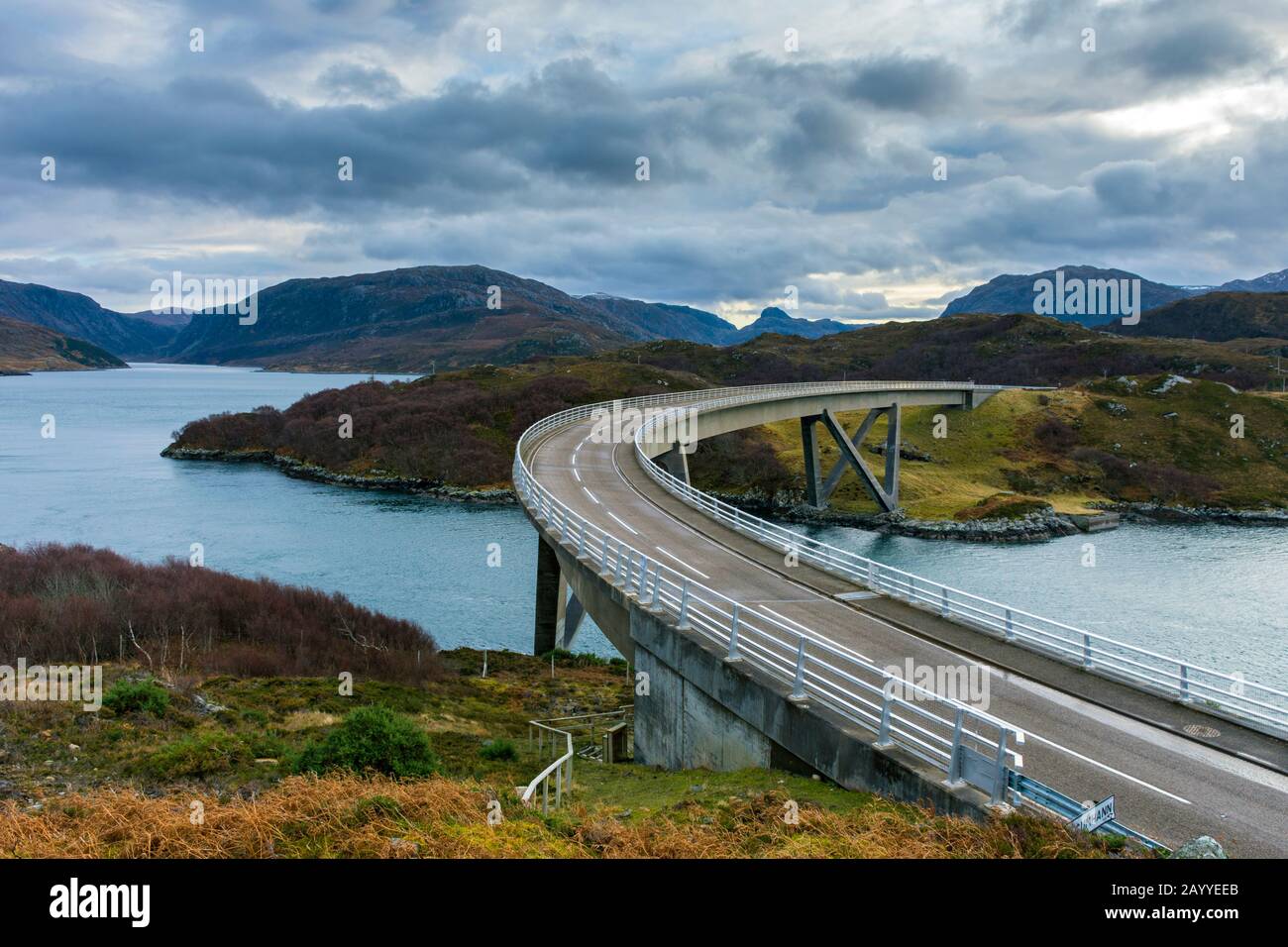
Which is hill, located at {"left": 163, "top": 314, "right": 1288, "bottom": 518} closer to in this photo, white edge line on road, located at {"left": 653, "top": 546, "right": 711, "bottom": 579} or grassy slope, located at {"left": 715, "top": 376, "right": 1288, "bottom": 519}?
grassy slope, located at {"left": 715, "top": 376, "right": 1288, "bottom": 519}

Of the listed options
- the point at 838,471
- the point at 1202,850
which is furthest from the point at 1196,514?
the point at 1202,850

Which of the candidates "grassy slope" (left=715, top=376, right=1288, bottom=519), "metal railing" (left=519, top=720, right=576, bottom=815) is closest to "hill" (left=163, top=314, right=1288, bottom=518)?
"grassy slope" (left=715, top=376, right=1288, bottom=519)

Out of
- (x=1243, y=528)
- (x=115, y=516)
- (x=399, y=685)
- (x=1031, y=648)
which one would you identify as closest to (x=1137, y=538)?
(x=1243, y=528)

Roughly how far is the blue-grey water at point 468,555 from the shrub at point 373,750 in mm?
23334

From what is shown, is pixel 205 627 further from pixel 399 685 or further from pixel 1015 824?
pixel 1015 824

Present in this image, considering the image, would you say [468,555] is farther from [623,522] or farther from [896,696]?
[896,696]

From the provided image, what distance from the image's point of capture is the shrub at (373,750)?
15.0 m

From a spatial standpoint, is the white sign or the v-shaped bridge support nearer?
the white sign

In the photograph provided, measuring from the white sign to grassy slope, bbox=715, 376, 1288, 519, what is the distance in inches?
2544

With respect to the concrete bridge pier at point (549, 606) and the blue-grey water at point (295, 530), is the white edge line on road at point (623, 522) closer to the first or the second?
the concrete bridge pier at point (549, 606)

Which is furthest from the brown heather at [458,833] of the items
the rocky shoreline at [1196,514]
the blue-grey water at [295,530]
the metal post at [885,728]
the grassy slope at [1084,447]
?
the rocky shoreline at [1196,514]

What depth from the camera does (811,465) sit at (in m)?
76.8

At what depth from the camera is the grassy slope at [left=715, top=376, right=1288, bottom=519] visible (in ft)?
262

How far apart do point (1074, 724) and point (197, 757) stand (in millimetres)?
16387
